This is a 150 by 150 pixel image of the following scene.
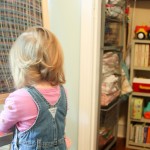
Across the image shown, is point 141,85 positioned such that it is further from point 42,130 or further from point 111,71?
point 42,130

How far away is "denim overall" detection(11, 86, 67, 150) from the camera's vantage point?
1.07 meters

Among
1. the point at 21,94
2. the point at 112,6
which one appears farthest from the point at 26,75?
the point at 112,6

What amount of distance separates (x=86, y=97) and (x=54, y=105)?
84 centimetres

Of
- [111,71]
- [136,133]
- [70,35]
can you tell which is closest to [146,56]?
[111,71]

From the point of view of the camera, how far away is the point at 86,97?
1.93 m

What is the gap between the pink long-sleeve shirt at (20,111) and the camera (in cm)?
104

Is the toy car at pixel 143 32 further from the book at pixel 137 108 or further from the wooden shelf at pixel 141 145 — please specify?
the wooden shelf at pixel 141 145

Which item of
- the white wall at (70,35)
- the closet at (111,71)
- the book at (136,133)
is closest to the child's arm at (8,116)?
the white wall at (70,35)

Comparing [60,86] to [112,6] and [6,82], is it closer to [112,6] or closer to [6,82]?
[6,82]

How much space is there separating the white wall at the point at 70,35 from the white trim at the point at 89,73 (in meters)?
0.04

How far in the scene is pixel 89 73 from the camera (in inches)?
74.7

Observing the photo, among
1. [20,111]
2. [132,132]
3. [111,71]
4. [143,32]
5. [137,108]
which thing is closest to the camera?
[20,111]

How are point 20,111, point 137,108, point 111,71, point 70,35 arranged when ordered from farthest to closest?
point 137,108 < point 111,71 < point 70,35 < point 20,111

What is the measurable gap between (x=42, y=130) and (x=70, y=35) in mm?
964
